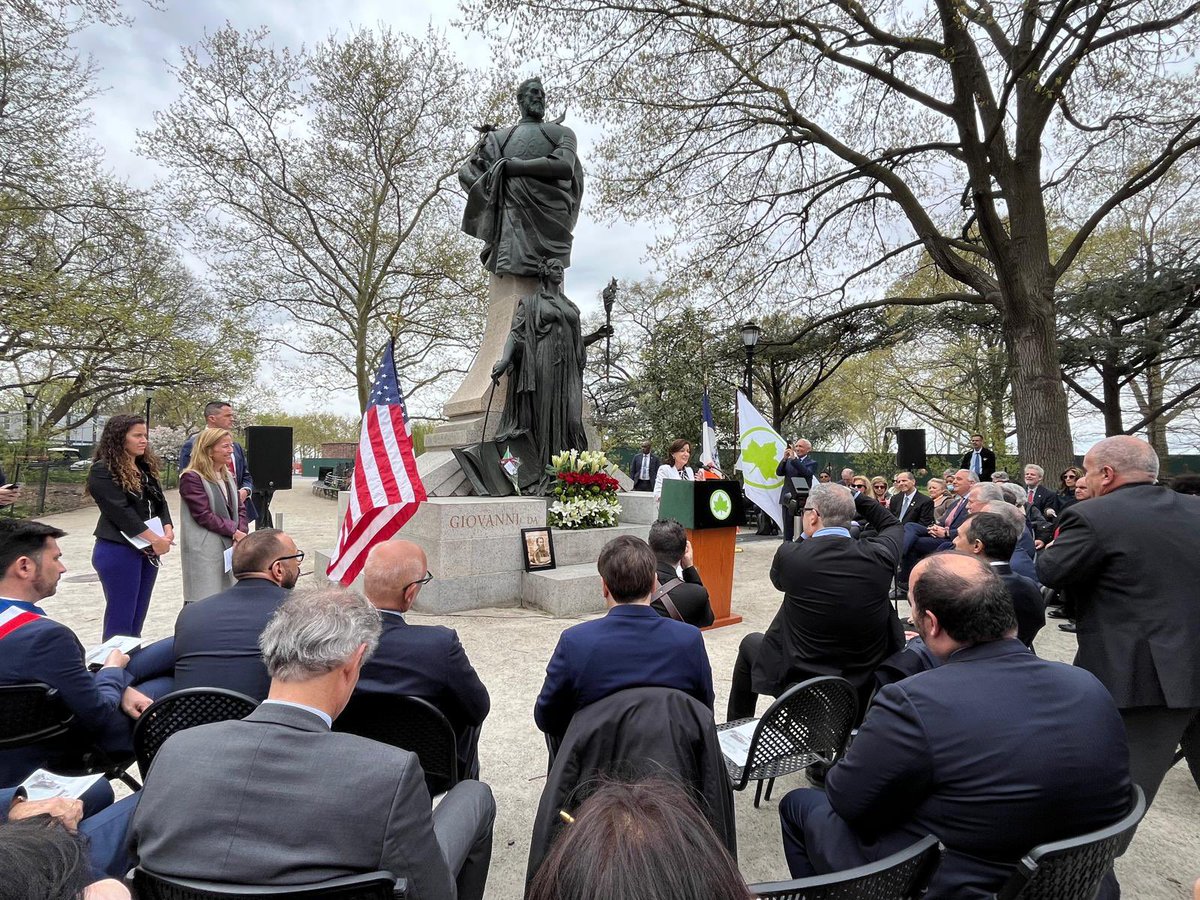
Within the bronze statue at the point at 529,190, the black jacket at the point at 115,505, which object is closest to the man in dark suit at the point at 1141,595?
the black jacket at the point at 115,505

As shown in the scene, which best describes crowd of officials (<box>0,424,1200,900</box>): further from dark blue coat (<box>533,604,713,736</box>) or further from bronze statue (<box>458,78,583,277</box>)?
bronze statue (<box>458,78,583,277</box>)

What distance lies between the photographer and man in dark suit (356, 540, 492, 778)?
7.15ft

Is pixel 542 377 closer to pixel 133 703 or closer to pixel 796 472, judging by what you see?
pixel 796 472

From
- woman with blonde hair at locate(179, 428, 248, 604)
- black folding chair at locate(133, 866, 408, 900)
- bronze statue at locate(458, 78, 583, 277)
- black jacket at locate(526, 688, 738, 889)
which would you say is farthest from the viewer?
bronze statue at locate(458, 78, 583, 277)

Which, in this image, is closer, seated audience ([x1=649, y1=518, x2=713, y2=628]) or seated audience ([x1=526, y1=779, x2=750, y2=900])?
seated audience ([x1=526, y1=779, x2=750, y2=900])

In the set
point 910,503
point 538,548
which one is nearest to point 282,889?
point 538,548

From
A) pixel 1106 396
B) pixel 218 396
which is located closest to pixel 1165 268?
pixel 1106 396

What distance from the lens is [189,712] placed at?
6.77 feet

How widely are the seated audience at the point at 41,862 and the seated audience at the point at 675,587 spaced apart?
2.54m

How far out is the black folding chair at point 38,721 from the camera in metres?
1.98

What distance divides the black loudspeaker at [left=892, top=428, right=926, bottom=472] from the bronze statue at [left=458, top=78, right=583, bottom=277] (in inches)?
340

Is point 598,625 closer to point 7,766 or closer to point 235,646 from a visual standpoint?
point 235,646

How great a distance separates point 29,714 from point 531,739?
2.39 m

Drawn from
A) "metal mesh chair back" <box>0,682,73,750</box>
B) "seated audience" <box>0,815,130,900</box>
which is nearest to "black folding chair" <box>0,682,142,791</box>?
"metal mesh chair back" <box>0,682,73,750</box>
